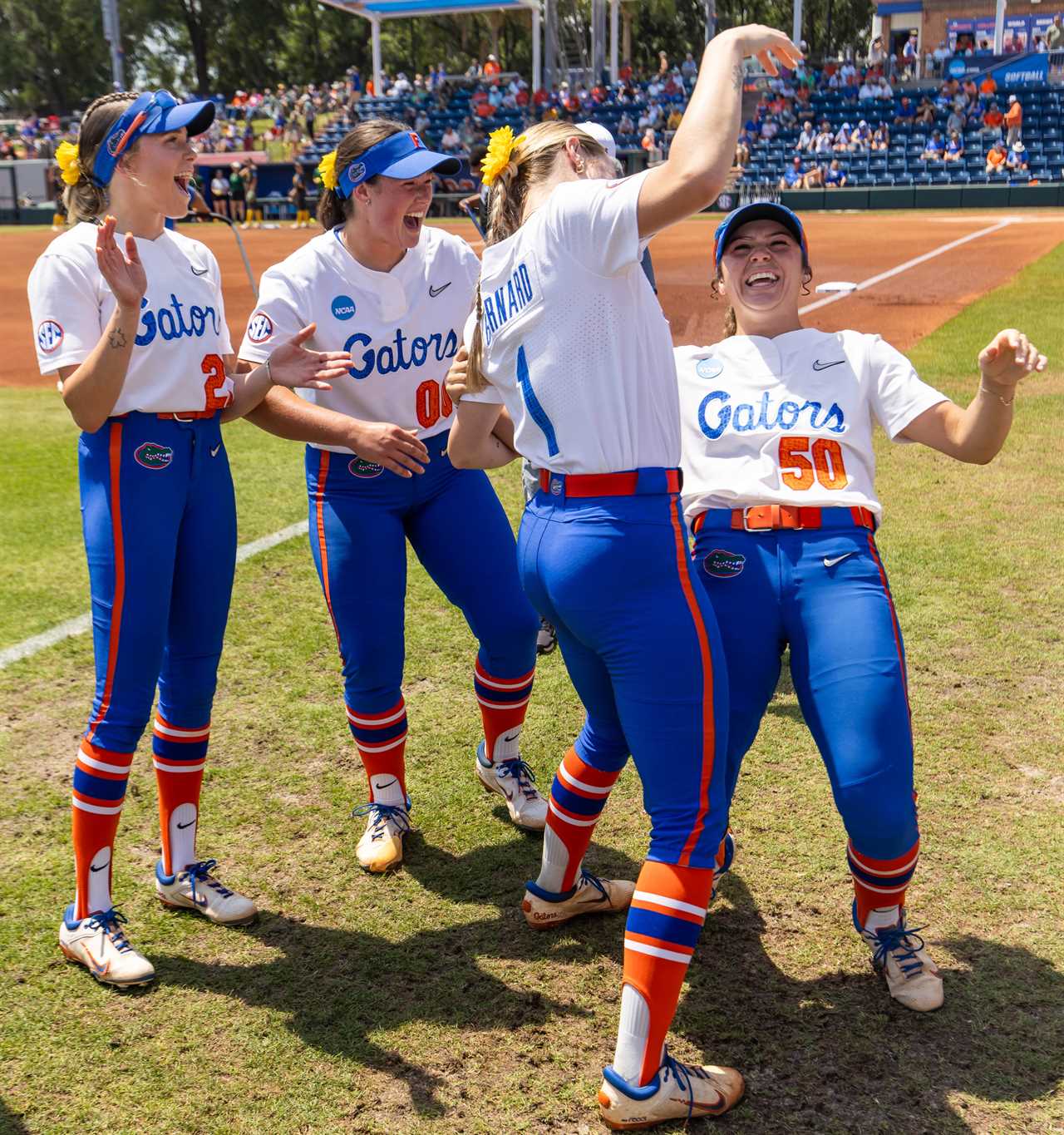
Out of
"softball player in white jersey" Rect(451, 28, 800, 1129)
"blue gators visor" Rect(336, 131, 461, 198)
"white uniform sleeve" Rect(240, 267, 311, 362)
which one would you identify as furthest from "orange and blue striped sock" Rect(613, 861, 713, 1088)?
"blue gators visor" Rect(336, 131, 461, 198)

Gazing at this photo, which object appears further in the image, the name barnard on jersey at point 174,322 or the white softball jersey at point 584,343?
the name barnard on jersey at point 174,322

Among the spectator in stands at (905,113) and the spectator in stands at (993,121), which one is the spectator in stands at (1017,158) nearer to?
the spectator in stands at (993,121)

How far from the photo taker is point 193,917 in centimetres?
368

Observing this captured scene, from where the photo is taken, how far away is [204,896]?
11.9 ft

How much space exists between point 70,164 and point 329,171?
2.84 feet

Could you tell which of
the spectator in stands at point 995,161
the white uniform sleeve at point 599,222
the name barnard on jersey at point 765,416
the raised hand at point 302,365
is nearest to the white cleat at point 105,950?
the raised hand at point 302,365

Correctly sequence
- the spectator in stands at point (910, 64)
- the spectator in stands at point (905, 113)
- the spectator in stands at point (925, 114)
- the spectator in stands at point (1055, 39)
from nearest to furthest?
1. the spectator in stands at point (925, 114)
2. the spectator in stands at point (905, 113)
3. the spectator in stands at point (910, 64)
4. the spectator in stands at point (1055, 39)

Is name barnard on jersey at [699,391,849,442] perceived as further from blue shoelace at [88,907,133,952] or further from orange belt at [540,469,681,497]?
blue shoelace at [88,907,133,952]

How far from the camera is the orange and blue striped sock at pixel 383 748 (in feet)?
13.1

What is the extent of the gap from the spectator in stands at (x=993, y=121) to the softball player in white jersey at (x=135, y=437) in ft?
118

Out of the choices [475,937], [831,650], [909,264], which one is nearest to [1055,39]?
[909,264]

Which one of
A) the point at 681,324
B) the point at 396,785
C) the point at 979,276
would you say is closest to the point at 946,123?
the point at 979,276

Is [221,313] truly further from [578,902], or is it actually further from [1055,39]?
[1055,39]

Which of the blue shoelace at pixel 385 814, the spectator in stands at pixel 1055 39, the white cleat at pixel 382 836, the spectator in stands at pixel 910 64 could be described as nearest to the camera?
the white cleat at pixel 382 836
